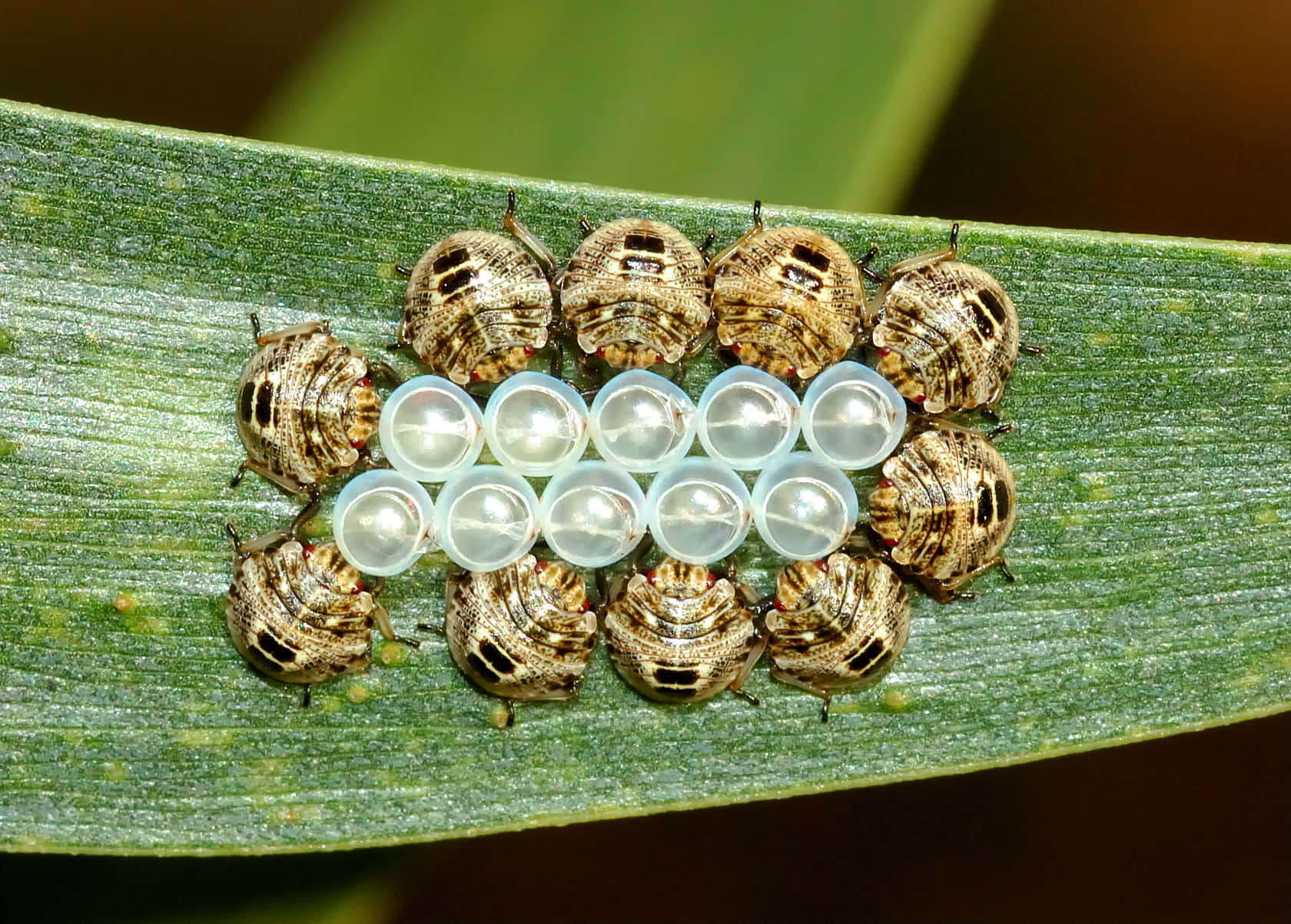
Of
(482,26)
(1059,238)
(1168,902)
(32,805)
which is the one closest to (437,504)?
(32,805)

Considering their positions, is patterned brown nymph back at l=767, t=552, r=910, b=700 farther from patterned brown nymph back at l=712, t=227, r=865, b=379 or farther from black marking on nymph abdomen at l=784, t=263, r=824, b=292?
black marking on nymph abdomen at l=784, t=263, r=824, b=292

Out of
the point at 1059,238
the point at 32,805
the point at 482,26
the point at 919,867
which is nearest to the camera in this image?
the point at 32,805

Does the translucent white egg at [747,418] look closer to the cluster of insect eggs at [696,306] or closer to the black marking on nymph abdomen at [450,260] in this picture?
the cluster of insect eggs at [696,306]

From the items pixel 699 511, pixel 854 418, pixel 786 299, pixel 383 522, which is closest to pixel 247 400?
pixel 383 522

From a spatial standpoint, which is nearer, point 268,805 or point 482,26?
point 268,805

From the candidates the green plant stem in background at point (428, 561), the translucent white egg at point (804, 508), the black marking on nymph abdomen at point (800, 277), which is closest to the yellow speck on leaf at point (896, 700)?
the green plant stem in background at point (428, 561)

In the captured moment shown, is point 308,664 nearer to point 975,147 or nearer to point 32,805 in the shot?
point 32,805

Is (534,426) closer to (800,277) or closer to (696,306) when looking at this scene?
(696,306)

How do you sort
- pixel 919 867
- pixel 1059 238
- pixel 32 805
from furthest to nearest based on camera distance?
pixel 919 867
pixel 1059 238
pixel 32 805
